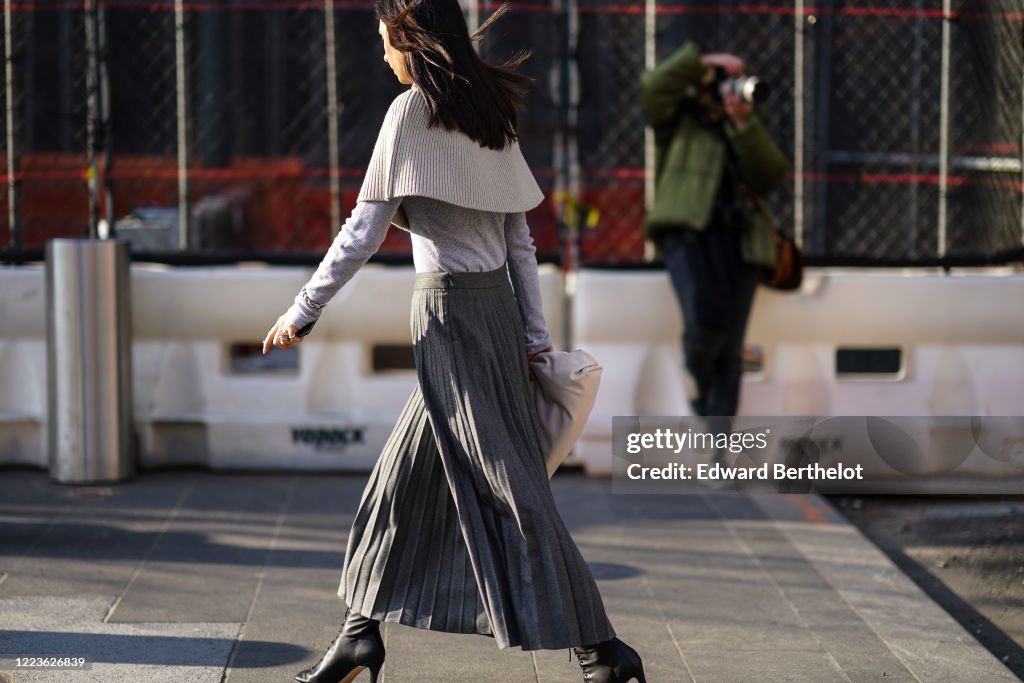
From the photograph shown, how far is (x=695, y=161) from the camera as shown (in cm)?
666

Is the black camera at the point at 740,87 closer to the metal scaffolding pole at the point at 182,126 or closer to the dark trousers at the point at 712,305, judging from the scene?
the dark trousers at the point at 712,305

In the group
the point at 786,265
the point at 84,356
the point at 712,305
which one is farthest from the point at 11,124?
the point at 786,265

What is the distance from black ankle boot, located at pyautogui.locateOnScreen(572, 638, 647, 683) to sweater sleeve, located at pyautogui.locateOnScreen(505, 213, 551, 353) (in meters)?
0.80

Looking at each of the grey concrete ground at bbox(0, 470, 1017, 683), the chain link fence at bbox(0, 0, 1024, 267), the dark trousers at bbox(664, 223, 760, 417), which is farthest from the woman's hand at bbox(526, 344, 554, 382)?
the dark trousers at bbox(664, 223, 760, 417)

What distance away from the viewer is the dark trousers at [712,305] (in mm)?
6527

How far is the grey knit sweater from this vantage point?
141 inches

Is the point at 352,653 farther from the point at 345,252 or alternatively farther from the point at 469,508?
the point at 345,252

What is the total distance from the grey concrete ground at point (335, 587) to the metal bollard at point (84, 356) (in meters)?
0.18

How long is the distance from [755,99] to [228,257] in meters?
2.59

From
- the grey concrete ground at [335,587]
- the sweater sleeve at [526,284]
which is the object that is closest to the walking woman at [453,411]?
the sweater sleeve at [526,284]

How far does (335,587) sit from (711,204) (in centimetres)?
265

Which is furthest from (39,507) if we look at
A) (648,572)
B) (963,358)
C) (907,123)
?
(907,123)

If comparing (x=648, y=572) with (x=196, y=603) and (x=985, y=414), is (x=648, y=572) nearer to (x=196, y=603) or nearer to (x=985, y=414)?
(x=196, y=603)

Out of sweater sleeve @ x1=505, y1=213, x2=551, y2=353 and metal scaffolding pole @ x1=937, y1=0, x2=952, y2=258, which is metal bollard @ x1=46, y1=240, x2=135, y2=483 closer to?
sweater sleeve @ x1=505, y1=213, x2=551, y2=353
